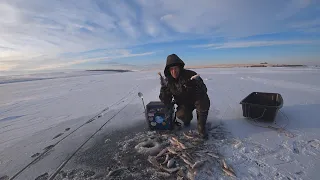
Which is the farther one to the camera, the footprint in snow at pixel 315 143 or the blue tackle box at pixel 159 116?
the blue tackle box at pixel 159 116

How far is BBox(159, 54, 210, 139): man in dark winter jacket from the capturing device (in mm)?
3902

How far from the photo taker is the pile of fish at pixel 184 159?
9.07 feet

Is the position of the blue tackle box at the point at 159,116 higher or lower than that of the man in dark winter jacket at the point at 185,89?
lower

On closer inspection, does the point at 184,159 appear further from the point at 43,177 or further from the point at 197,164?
the point at 43,177

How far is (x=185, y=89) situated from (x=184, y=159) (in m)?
1.54

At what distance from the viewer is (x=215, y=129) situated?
433cm

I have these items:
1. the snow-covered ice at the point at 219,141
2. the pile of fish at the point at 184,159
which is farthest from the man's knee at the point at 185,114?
the pile of fish at the point at 184,159

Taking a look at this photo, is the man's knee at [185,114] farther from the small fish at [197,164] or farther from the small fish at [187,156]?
the small fish at [197,164]

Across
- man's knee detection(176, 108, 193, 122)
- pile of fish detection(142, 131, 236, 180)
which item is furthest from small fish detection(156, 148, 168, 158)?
man's knee detection(176, 108, 193, 122)

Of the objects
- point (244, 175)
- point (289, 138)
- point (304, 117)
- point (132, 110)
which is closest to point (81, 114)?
point (132, 110)

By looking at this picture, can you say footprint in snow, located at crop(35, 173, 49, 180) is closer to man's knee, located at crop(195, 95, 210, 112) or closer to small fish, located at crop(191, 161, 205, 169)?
small fish, located at crop(191, 161, 205, 169)

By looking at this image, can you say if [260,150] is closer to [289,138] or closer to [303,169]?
[303,169]

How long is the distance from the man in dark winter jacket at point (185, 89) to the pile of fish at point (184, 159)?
54cm

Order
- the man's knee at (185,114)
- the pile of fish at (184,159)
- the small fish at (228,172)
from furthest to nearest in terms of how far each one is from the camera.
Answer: the man's knee at (185,114) → the pile of fish at (184,159) → the small fish at (228,172)
